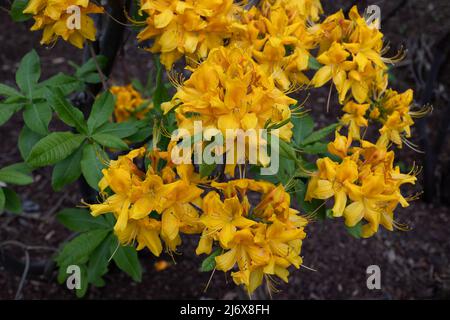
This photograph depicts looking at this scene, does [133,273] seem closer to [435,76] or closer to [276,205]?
[276,205]

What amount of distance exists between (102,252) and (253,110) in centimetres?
92

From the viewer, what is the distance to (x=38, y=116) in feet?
5.18

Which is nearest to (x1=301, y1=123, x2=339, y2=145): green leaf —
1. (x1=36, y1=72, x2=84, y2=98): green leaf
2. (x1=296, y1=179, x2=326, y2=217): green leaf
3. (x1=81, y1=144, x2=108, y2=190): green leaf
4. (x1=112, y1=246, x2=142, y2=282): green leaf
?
(x1=296, y1=179, x2=326, y2=217): green leaf

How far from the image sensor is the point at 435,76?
2.81 m

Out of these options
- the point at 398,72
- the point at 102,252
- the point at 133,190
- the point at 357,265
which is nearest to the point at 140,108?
the point at 102,252

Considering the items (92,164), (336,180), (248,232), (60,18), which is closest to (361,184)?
(336,180)

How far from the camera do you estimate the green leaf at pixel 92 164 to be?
4.50 feet

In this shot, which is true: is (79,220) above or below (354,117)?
below

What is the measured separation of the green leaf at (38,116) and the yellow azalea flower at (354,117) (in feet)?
2.75

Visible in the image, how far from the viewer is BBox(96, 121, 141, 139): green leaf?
151cm

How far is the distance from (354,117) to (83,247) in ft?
3.02

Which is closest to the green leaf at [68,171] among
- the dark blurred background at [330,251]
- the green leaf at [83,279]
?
the green leaf at [83,279]

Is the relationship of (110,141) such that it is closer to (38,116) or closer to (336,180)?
(38,116)

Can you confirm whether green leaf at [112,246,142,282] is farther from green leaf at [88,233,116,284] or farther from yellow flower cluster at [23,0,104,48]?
yellow flower cluster at [23,0,104,48]
